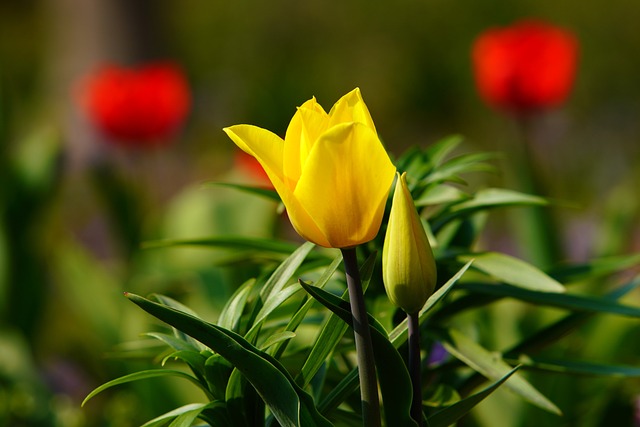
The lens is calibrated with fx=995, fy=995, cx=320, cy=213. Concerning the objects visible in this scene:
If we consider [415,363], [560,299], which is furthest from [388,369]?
[560,299]

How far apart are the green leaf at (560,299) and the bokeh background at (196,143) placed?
111mm

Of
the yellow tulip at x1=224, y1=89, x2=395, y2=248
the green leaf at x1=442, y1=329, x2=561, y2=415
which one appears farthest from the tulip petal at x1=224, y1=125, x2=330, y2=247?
the green leaf at x1=442, y1=329, x2=561, y2=415

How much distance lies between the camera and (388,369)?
0.64 m

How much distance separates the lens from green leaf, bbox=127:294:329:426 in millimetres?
598

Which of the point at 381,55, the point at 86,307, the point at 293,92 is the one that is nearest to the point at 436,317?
the point at 86,307

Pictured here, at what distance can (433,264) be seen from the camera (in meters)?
0.62

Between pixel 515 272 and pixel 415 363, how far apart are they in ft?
0.57

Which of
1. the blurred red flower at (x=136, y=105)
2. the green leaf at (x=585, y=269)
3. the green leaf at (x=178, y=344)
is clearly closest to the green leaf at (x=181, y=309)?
the green leaf at (x=178, y=344)

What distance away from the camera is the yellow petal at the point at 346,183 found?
592mm

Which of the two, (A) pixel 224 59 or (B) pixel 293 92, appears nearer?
(B) pixel 293 92

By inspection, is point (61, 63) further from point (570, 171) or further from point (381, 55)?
point (381, 55)

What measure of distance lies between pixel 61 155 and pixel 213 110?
6.68m

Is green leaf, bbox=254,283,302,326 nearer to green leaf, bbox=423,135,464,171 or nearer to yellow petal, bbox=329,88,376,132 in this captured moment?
yellow petal, bbox=329,88,376,132

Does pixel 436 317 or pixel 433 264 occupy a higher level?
pixel 433 264
